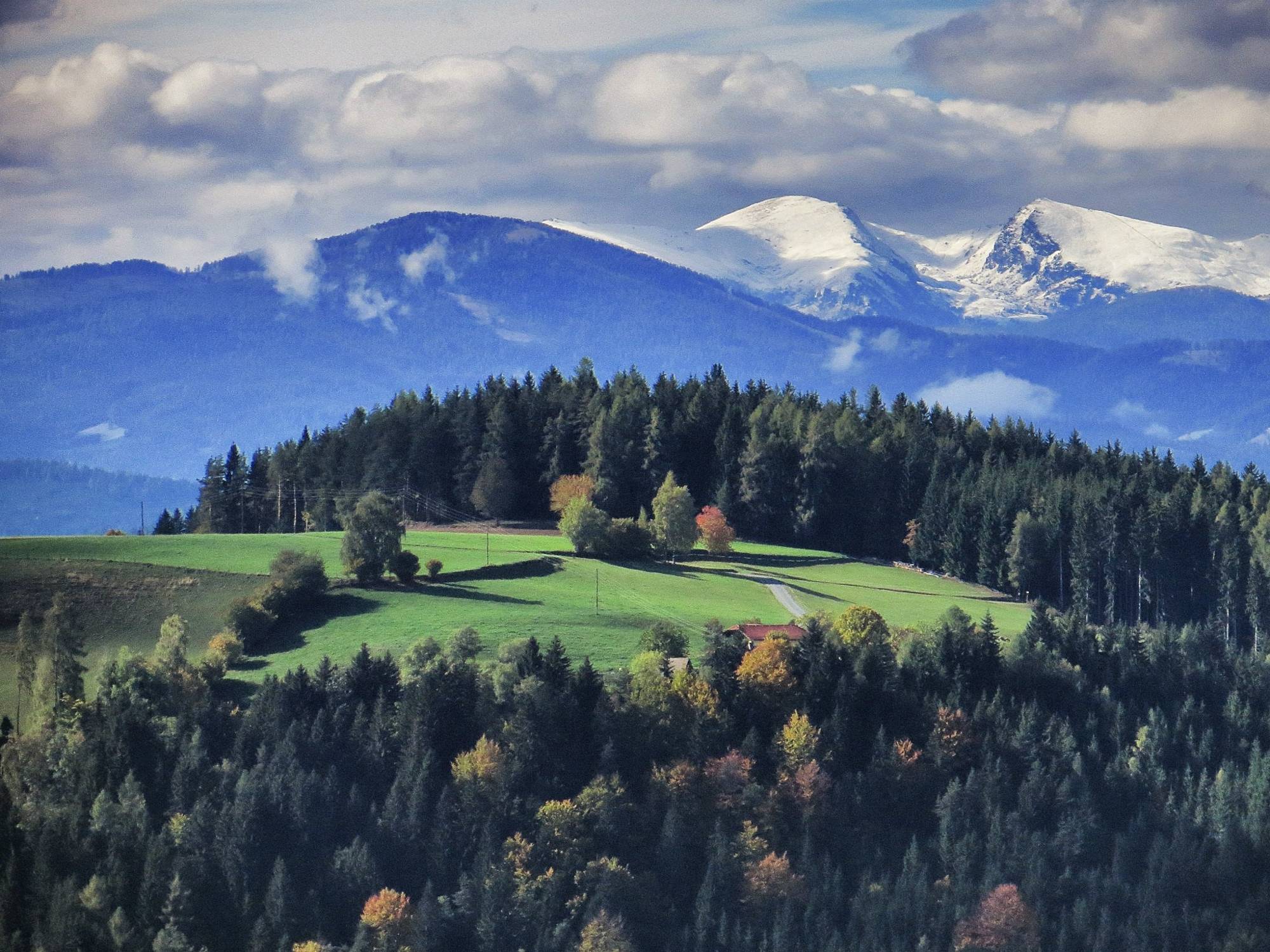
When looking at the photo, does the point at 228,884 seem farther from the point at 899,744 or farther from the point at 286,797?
the point at 899,744

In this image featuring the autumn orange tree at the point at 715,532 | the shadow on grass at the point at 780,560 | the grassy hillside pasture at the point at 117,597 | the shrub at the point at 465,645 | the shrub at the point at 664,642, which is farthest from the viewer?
the autumn orange tree at the point at 715,532

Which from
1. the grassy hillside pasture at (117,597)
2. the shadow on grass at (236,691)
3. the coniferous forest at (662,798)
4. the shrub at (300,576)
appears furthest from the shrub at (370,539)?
the shadow on grass at (236,691)

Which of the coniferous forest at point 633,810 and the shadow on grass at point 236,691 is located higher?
the shadow on grass at point 236,691

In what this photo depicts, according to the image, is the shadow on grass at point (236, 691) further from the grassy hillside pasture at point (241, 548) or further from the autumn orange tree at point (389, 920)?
the grassy hillside pasture at point (241, 548)

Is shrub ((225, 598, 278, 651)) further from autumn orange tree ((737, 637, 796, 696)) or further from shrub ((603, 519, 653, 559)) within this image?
shrub ((603, 519, 653, 559))

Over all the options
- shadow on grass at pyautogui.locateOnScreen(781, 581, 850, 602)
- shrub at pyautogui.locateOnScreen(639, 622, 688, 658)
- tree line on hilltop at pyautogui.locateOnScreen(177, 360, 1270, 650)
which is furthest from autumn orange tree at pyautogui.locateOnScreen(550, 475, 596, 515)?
shrub at pyautogui.locateOnScreen(639, 622, 688, 658)

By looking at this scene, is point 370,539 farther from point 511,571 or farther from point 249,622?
point 249,622

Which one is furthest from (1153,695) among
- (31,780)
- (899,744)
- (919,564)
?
(31,780)
